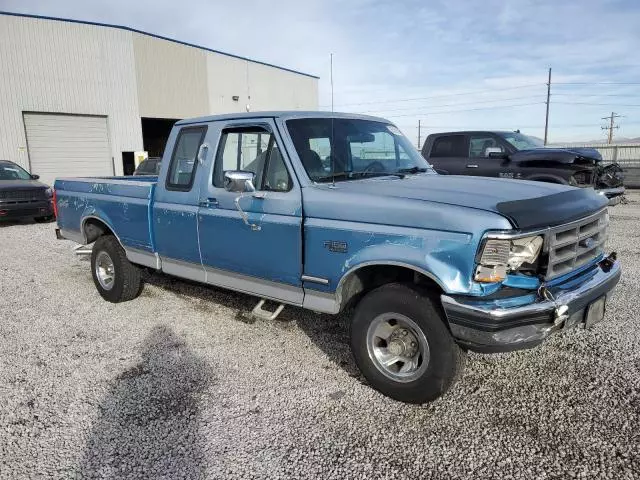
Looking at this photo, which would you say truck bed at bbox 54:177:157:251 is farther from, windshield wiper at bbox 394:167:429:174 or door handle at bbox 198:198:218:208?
windshield wiper at bbox 394:167:429:174

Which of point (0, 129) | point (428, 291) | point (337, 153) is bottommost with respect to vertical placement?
point (428, 291)

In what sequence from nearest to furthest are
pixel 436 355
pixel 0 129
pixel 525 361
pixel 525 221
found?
pixel 525 221, pixel 436 355, pixel 525 361, pixel 0 129

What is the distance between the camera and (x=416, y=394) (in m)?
3.24

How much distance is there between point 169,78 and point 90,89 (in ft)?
14.1

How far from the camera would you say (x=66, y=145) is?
859 inches

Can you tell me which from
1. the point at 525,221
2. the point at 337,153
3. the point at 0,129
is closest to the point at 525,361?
the point at 525,221

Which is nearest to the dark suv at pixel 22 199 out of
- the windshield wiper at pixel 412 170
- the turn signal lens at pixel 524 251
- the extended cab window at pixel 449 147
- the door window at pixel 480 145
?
the extended cab window at pixel 449 147

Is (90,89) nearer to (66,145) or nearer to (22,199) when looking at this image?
(66,145)

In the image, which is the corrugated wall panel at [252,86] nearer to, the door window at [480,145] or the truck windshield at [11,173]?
the truck windshield at [11,173]

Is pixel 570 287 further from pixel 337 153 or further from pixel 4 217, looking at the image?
pixel 4 217

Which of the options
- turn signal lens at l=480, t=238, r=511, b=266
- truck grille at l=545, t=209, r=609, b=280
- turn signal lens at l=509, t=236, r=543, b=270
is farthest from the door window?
turn signal lens at l=480, t=238, r=511, b=266

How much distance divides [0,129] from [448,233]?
22.2 metres

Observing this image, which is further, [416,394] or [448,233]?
[416,394]

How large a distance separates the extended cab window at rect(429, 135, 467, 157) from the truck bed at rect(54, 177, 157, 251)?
788 cm
